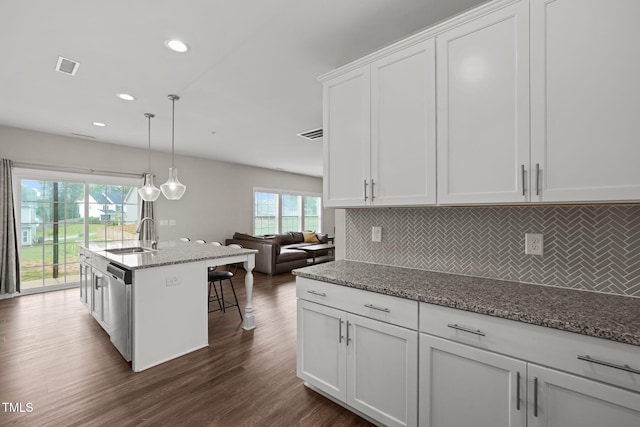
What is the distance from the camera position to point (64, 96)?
315 cm

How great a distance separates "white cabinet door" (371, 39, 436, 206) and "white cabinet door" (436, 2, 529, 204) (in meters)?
0.06

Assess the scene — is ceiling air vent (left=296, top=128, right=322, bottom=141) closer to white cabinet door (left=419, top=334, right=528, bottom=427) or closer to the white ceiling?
the white ceiling

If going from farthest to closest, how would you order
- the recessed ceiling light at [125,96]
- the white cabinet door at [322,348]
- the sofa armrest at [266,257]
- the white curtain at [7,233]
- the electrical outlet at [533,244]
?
the sofa armrest at [266,257]
the white curtain at [7,233]
the recessed ceiling light at [125,96]
the white cabinet door at [322,348]
the electrical outlet at [533,244]

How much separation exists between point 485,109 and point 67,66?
331 cm

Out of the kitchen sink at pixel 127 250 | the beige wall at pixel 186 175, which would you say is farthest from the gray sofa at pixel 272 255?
the kitchen sink at pixel 127 250

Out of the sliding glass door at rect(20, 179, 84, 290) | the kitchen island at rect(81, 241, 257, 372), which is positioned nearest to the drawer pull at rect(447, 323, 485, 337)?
the kitchen island at rect(81, 241, 257, 372)

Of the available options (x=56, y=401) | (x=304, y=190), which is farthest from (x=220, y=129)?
(x=304, y=190)

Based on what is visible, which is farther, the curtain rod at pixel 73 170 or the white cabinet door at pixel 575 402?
the curtain rod at pixel 73 170

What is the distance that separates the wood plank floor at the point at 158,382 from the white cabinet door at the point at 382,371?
0.79 ft

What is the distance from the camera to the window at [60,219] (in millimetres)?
4539

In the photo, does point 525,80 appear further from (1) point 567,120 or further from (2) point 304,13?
(2) point 304,13

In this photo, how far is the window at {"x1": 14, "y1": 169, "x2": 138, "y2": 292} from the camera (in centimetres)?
454

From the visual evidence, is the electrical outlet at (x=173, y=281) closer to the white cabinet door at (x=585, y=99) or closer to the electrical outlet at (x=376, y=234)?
the electrical outlet at (x=376, y=234)

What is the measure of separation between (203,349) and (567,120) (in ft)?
10.3
